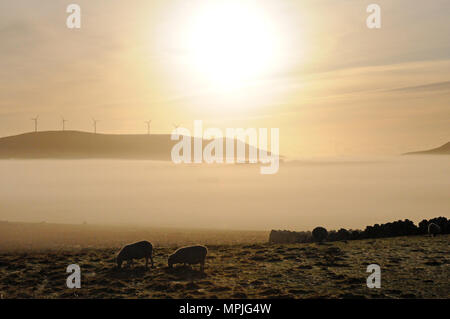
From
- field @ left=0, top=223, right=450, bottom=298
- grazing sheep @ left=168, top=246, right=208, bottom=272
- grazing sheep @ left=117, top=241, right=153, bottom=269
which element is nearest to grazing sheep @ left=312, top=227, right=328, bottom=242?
field @ left=0, top=223, right=450, bottom=298

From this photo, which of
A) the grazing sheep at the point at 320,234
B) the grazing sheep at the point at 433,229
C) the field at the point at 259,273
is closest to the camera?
the field at the point at 259,273

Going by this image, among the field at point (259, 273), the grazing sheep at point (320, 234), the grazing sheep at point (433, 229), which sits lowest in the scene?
the field at point (259, 273)

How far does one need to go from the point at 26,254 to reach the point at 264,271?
62.6 feet

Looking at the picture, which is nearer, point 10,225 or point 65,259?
point 65,259

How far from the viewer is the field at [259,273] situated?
64.9ft

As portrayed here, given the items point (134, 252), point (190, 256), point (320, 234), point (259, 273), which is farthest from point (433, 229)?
point (134, 252)

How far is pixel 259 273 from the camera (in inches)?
920

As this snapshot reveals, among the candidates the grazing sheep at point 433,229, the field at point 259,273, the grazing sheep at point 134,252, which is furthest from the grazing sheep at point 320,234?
the grazing sheep at point 134,252

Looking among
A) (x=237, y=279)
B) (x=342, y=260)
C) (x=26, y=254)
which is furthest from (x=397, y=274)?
(x=26, y=254)

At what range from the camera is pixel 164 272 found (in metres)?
23.5

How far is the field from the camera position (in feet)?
64.9

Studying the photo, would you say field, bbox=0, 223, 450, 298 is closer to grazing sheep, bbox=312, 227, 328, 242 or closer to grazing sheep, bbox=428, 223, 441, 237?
grazing sheep, bbox=428, 223, 441, 237

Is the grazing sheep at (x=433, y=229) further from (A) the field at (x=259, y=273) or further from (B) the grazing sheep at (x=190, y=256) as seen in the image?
(B) the grazing sheep at (x=190, y=256)

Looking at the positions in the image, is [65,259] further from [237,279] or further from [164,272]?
[237,279]
